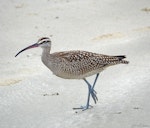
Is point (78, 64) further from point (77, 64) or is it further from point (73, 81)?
point (73, 81)

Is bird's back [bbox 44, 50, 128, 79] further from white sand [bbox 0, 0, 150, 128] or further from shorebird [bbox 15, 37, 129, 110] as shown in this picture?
white sand [bbox 0, 0, 150, 128]

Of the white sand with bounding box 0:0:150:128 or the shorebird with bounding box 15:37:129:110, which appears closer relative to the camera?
the white sand with bounding box 0:0:150:128

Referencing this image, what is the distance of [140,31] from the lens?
14672mm

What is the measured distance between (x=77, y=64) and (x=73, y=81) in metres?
1.88

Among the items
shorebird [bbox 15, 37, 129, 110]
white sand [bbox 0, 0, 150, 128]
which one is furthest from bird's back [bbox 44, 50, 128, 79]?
white sand [bbox 0, 0, 150, 128]

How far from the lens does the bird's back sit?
8.69 metres

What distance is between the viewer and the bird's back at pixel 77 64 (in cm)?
869

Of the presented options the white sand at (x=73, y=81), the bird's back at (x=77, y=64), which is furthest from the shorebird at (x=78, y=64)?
the white sand at (x=73, y=81)

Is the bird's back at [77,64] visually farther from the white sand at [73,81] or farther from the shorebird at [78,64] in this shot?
the white sand at [73,81]

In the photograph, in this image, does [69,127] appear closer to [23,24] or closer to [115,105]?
[115,105]

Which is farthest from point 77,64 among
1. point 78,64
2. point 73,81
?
point 73,81

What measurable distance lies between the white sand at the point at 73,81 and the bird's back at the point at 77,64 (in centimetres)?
61

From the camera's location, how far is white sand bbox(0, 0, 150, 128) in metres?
8.23

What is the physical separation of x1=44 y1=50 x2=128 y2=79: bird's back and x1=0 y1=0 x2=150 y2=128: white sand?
2.02ft
